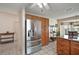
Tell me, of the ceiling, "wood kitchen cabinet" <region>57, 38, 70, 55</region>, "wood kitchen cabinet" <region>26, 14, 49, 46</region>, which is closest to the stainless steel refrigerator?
"wood kitchen cabinet" <region>26, 14, 49, 46</region>

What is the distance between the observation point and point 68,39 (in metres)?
2.45

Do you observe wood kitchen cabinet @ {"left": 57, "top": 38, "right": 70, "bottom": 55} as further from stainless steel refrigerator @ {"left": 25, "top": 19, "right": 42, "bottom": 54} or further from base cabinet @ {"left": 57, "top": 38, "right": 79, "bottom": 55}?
stainless steel refrigerator @ {"left": 25, "top": 19, "right": 42, "bottom": 54}

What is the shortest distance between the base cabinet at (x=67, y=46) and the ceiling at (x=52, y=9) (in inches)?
23.2

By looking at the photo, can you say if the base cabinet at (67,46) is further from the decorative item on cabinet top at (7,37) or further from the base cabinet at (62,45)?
the decorative item on cabinet top at (7,37)

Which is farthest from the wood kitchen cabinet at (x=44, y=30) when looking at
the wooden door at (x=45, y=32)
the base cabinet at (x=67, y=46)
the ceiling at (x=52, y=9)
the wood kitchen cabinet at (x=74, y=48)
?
the wood kitchen cabinet at (x=74, y=48)

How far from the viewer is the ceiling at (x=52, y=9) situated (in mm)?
1987

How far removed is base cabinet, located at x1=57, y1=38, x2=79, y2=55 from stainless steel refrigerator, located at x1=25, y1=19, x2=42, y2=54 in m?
0.47

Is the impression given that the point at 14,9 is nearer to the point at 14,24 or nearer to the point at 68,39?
the point at 14,24

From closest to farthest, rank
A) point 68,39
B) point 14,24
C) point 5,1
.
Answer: point 5,1 → point 14,24 → point 68,39

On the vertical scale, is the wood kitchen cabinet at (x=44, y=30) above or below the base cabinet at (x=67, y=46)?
above

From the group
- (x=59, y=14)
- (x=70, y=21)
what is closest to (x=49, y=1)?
(x=59, y=14)

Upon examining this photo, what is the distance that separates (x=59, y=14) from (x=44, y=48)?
83 cm

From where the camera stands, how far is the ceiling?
1.99m

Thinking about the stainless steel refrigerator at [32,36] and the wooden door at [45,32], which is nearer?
the stainless steel refrigerator at [32,36]
